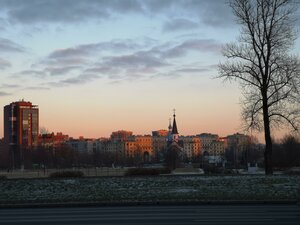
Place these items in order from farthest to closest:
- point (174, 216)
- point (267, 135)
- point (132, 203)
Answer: point (267, 135) < point (132, 203) < point (174, 216)

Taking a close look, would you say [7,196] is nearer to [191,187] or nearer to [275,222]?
[191,187]

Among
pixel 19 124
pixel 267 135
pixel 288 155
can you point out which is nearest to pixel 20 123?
pixel 19 124

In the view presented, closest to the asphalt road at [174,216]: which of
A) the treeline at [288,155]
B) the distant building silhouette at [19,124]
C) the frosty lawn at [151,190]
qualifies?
the frosty lawn at [151,190]

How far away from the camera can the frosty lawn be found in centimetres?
2223

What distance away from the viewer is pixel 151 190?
82.0 ft

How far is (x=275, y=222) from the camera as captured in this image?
45.3 ft

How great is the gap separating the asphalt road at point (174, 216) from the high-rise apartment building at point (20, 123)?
154357 mm

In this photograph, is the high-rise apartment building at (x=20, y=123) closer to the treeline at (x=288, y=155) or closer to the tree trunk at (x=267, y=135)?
the treeline at (x=288, y=155)

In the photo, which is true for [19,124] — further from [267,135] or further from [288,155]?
[267,135]

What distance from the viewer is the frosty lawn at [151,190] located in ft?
72.9

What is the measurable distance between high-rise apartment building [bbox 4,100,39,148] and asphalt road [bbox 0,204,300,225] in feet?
506

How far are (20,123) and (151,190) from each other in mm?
150784

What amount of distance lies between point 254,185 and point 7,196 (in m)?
12.5

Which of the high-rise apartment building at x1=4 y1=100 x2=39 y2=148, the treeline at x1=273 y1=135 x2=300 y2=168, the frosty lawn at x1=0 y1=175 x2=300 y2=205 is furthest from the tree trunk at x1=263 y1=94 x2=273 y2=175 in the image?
the high-rise apartment building at x1=4 y1=100 x2=39 y2=148
